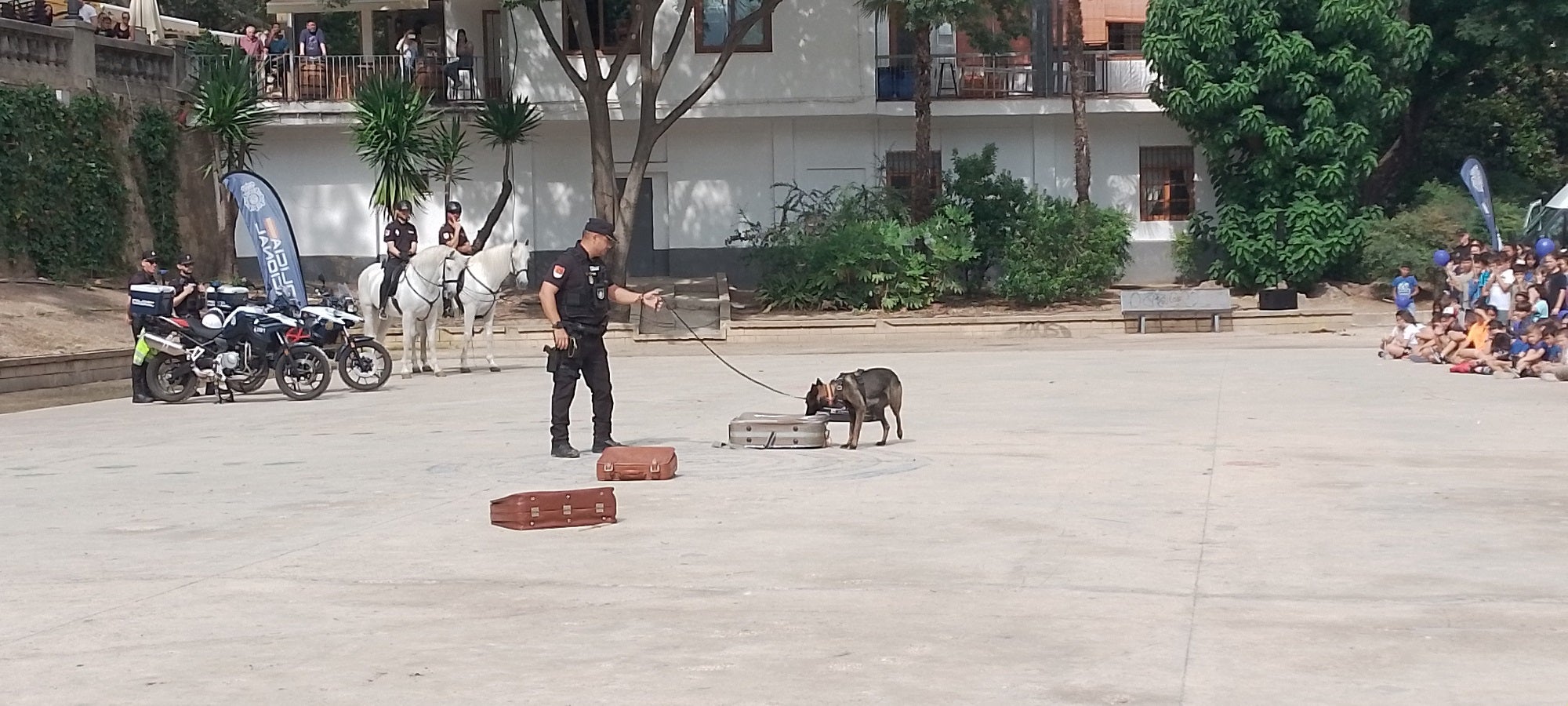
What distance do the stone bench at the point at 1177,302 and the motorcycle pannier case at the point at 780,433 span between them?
1743 cm

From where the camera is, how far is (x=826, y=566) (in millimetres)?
8477

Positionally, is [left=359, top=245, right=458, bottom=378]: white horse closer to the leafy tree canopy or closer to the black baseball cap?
the black baseball cap

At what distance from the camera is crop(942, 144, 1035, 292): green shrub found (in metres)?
34.3

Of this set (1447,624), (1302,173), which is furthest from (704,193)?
(1447,624)

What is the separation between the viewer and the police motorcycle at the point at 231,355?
19.3m

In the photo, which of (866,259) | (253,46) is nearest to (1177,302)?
(866,259)

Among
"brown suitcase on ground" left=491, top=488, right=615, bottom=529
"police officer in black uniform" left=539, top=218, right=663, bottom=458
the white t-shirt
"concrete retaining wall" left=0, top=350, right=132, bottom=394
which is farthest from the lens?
"concrete retaining wall" left=0, top=350, right=132, bottom=394

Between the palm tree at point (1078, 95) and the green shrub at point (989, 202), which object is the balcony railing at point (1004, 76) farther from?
the green shrub at point (989, 202)

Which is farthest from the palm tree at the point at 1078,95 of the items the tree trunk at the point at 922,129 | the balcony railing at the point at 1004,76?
the tree trunk at the point at 922,129

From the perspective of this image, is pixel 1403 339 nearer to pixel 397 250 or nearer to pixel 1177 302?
pixel 1177 302

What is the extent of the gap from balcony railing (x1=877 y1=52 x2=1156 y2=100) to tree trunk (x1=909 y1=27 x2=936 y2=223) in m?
0.65

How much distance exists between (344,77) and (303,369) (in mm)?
18346

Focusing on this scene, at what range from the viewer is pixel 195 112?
34.4 m

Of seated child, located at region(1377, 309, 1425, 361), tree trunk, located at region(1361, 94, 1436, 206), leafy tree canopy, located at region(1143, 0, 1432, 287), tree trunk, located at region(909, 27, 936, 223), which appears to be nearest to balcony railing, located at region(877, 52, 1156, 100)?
tree trunk, located at region(909, 27, 936, 223)
